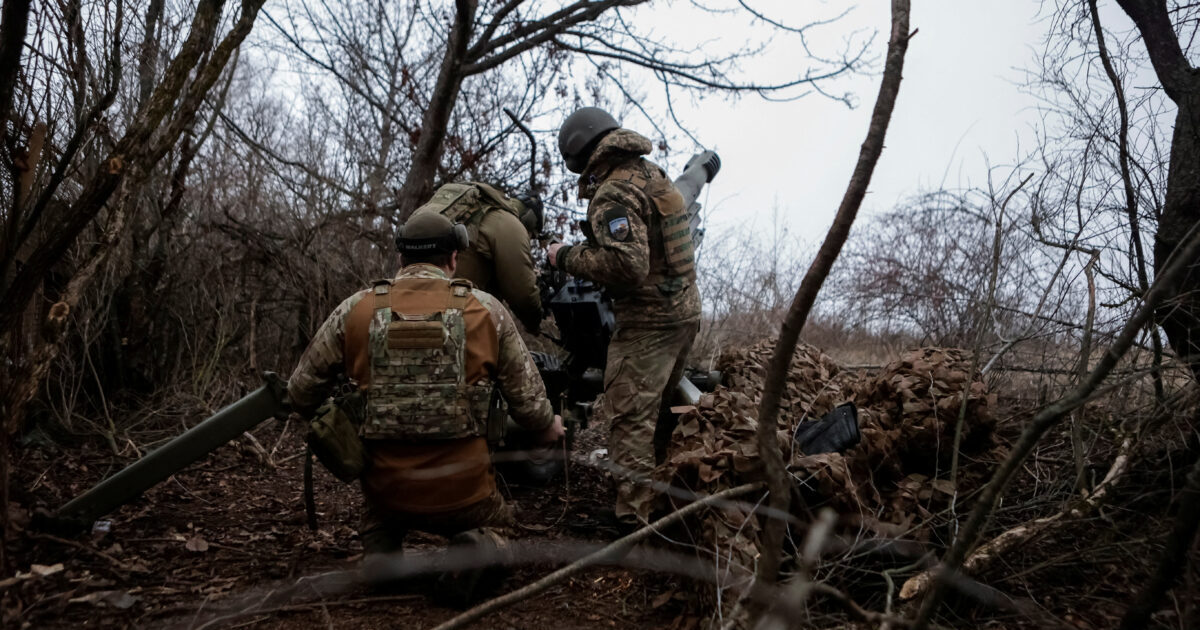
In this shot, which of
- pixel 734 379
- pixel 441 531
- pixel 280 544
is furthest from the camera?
pixel 734 379

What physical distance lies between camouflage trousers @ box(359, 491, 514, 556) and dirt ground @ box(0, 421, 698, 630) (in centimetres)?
20

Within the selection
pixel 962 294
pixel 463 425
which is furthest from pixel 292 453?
pixel 962 294

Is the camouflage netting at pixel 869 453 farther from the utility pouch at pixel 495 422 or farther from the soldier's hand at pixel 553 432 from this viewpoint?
the utility pouch at pixel 495 422

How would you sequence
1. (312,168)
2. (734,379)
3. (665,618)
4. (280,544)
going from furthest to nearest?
(312,168), (734,379), (280,544), (665,618)

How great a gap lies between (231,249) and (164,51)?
1884 millimetres

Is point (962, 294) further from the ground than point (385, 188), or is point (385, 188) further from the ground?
point (385, 188)

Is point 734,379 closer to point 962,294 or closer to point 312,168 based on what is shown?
point 962,294

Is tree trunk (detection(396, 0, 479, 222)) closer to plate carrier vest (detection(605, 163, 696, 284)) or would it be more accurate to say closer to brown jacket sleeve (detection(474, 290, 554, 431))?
plate carrier vest (detection(605, 163, 696, 284))

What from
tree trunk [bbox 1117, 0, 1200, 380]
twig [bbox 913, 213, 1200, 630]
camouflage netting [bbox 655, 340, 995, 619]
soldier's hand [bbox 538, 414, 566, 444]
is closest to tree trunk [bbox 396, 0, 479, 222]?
soldier's hand [bbox 538, 414, 566, 444]

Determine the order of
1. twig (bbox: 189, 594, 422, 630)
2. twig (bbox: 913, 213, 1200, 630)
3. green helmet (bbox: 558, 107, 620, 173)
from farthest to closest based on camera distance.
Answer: green helmet (bbox: 558, 107, 620, 173) < twig (bbox: 189, 594, 422, 630) < twig (bbox: 913, 213, 1200, 630)

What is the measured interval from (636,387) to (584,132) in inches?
54.5

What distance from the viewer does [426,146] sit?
6246 millimetres

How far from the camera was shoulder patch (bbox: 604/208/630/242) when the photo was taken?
3.83m

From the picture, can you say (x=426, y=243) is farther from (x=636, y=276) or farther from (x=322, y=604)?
(x=322, y=604)
